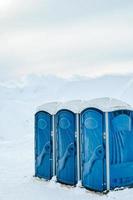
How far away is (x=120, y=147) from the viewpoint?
8.91 metres

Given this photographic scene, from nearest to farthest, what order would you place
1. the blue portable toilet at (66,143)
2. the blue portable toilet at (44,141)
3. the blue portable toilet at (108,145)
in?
the blue portable toilet at (108,145) < the blue portable toilet at (66,143) < the blue portable toilet at (44,141)

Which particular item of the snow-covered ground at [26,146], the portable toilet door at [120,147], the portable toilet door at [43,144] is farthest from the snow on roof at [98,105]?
the snow-covered ground at [26,146]

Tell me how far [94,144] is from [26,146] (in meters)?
10.9

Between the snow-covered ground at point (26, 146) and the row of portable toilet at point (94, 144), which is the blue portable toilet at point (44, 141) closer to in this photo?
the row of portable toilet at point (94, 144)

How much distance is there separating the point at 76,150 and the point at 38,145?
4.95 feet

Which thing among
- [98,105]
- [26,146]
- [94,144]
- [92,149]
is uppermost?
[98,105]

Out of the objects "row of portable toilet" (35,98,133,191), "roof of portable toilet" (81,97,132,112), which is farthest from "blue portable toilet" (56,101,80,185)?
"roof of portable toilet" (81,97,132,112)

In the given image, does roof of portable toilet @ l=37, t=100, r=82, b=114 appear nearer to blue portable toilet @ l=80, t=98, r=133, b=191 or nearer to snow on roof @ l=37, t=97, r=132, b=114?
snow on roof @ l=37, t=97, r=132, b=114

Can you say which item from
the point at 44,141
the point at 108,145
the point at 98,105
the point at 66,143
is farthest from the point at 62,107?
the point at 108,145

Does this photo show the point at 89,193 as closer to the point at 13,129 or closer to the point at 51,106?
the point at 51,106

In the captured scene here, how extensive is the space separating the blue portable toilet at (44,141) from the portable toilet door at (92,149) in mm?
1309

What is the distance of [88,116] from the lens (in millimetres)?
9164

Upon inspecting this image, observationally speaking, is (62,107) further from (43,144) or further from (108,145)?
(108,145)

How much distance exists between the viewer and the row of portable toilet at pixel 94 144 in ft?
29.0
